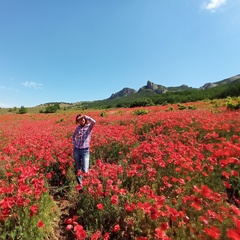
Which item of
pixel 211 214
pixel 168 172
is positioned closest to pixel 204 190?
pixel 211 214

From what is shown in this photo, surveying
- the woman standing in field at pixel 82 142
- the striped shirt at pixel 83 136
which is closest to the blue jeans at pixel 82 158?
the woman standing in field at pixel 82 142

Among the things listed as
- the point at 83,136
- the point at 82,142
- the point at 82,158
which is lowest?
the point at 82,158

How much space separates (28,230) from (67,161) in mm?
3224

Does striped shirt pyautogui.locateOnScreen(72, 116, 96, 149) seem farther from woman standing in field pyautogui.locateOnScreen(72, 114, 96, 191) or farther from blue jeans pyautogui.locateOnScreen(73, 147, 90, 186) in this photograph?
blue jeans pyautogui.locateOnScreen(73, 147, 90, 186)

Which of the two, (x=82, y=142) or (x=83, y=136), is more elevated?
(x=83, y=136)

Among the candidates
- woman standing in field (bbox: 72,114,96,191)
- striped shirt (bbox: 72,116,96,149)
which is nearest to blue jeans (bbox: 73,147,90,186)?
woman standing in field (bbox: 72,114,96,191)

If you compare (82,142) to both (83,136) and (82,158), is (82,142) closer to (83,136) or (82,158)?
(83,136)

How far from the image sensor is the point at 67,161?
6527 millimetres

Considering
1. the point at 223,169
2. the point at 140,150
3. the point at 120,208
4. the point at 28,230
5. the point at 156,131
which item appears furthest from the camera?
the point at 156,131

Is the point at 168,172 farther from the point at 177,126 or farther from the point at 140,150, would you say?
the point at 177,126

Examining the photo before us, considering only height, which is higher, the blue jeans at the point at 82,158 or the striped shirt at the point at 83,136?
the striped shirt at the point at 83,136

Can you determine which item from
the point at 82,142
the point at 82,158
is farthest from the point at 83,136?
the point at 82,158

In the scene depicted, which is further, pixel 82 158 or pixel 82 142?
pixel 82 158

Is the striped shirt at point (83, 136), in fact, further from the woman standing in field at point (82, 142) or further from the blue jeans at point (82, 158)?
the blue jeans at point (82, 158)
